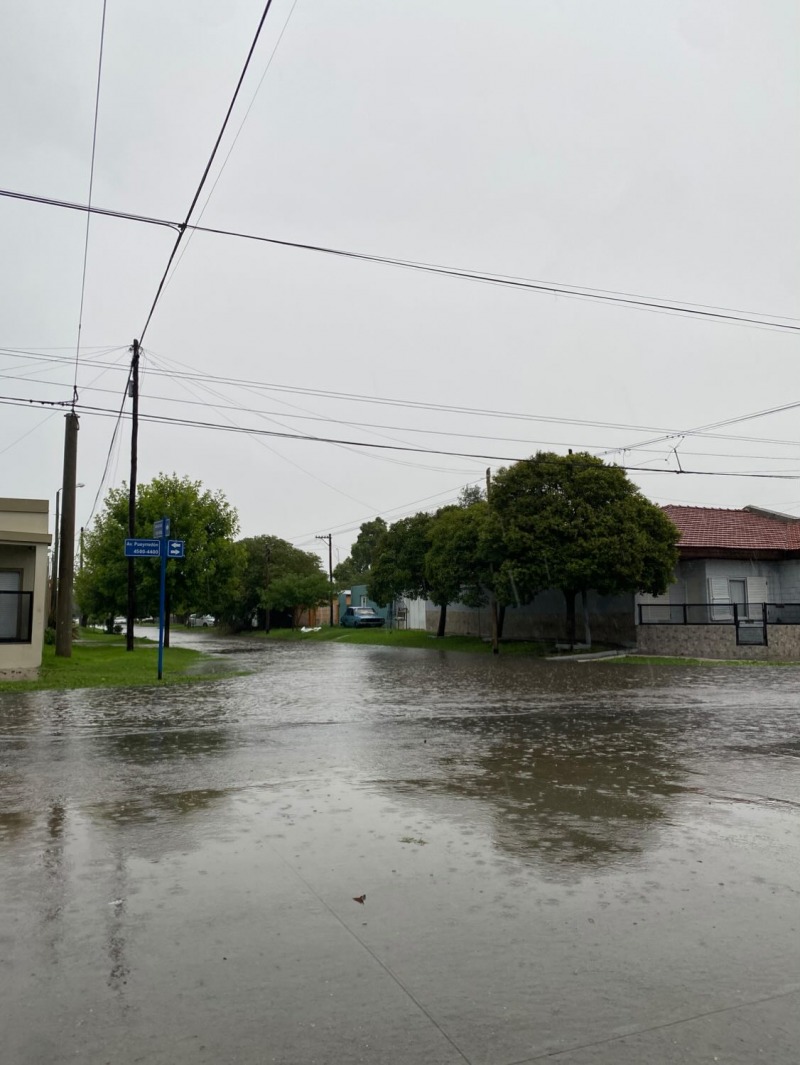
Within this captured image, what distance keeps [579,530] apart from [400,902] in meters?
27.8

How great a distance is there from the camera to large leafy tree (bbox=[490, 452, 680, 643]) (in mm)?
31219

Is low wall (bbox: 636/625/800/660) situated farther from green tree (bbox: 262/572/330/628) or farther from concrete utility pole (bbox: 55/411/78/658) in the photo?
green tree (bbox: 262/572/330/628)

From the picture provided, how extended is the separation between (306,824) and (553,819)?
196 cm

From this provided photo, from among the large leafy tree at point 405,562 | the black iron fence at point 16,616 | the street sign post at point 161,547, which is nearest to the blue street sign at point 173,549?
the street sign post at point 161,547

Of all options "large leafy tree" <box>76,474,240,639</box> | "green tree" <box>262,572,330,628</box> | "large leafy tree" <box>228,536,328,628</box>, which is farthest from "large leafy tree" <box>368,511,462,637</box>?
"large leafy tree" <box>228,536,328,628</box>

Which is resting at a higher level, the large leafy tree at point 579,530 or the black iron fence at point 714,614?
the large leafy tree at point 579,530

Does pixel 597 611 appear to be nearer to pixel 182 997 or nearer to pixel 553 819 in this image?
pixel 553 819

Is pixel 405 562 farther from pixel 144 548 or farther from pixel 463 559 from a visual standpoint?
pixel 144 548

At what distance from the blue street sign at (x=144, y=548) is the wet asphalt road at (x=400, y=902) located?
965 cm

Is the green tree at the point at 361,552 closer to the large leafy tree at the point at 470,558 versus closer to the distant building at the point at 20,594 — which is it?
the large leafy tree at the point at 470,558

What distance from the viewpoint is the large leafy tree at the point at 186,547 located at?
36.9 m

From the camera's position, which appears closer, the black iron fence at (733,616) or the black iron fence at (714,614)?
the black iron fence at (733,616)

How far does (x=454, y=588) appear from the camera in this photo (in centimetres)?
4069

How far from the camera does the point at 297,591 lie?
6919cm
